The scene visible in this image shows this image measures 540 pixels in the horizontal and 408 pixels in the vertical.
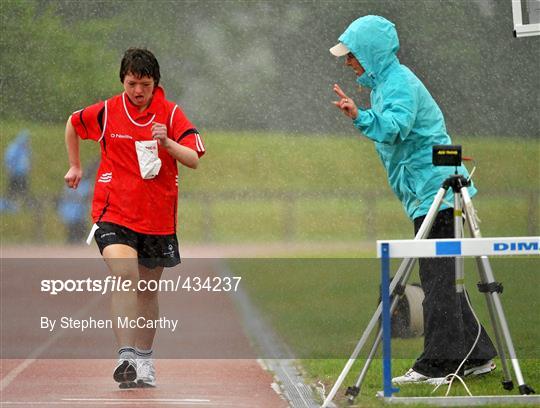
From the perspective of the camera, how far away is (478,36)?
8922mm

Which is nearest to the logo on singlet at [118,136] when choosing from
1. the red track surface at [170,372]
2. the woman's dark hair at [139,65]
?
the woman's dark hair at [139,65]

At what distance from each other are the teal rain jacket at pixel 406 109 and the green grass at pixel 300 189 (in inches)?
52.6

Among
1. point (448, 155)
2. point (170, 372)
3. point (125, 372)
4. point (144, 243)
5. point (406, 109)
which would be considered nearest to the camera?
point (448, 155)

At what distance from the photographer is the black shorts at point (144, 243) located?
767 cm

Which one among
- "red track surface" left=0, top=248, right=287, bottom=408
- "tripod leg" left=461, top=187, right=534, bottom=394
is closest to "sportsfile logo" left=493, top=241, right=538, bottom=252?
"tripod leg" left=461, top=187, right=534, bottom=394

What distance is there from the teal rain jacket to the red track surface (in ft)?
4.51

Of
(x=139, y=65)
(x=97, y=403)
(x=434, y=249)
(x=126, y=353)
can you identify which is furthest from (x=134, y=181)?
Answer: (x=434, y=249)

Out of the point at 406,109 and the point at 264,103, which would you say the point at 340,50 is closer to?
the point at 406,109

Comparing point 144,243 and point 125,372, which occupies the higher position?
point 144,243

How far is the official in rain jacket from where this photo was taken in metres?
7.47

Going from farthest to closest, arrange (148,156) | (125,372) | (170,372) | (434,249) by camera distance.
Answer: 1. (170,372)
2. (125,372)
3. (148,156)
4. (434,249)

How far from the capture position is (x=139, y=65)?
7.60 meters

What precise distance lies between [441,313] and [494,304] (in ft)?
1.09

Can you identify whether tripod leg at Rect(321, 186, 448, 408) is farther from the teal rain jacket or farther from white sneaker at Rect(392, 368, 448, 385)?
white sneaker at Rect(392, 368, 448, 385)
